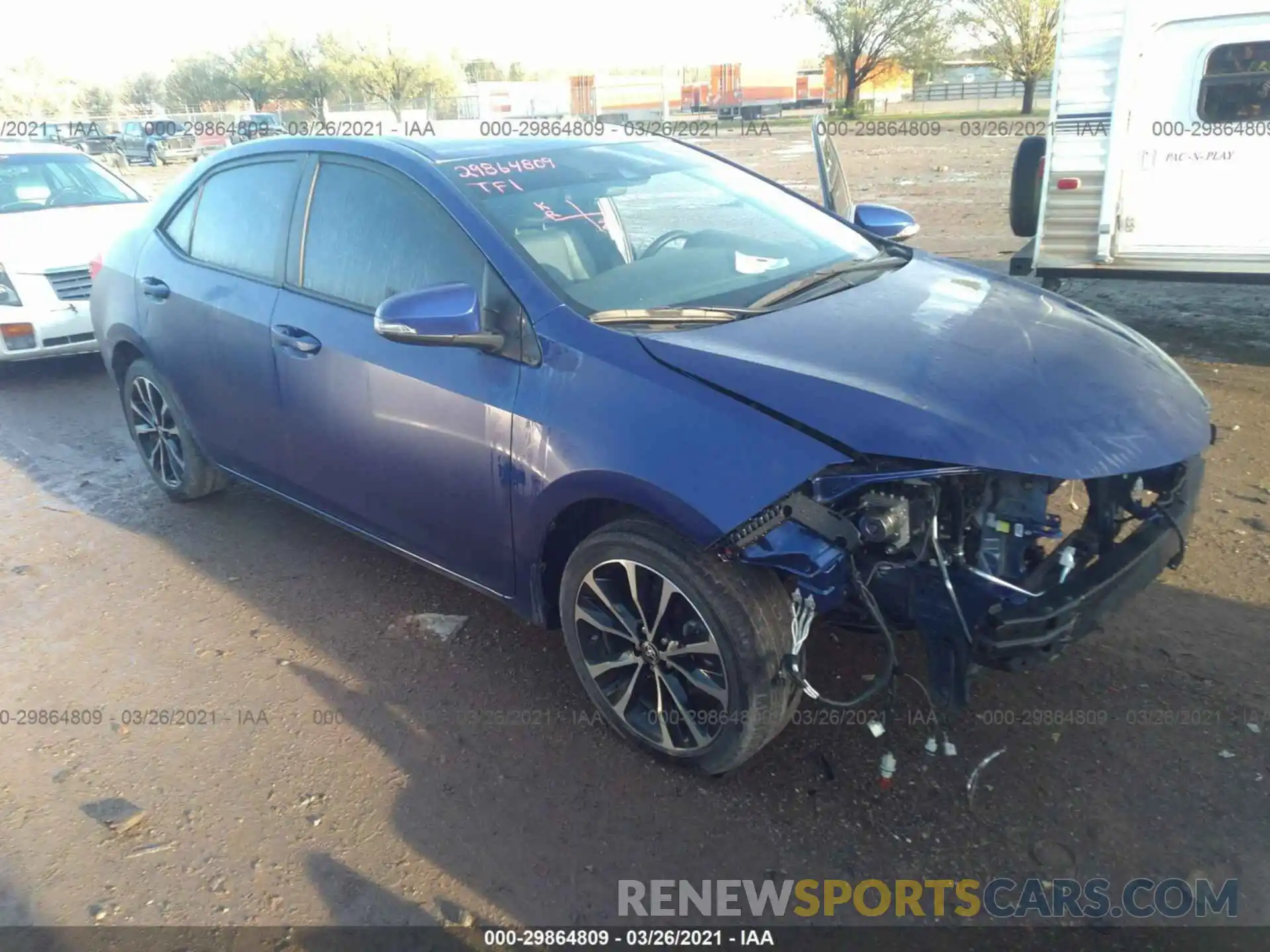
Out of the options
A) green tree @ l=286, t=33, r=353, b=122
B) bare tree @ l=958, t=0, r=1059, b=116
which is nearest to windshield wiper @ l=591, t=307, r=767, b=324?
bare tree @ l=958, t=0, r=1059, b=116

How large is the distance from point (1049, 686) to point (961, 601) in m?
0.97

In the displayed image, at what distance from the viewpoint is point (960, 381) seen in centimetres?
268

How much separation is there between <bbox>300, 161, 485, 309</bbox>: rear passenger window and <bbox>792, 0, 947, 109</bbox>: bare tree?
4610 cm

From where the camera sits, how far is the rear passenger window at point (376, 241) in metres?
3.32

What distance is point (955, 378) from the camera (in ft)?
8.85

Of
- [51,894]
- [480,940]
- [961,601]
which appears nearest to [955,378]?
[961,601]

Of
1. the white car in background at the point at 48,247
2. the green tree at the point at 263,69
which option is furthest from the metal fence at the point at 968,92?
the white car in background at the point at 48,247

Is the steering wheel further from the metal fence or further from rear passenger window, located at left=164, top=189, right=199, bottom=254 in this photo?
the metal fence

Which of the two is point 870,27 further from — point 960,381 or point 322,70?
point 960,381

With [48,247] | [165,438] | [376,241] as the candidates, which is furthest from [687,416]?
[48,247]

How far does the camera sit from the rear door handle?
4.57m

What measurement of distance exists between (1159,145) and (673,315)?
18.3ft

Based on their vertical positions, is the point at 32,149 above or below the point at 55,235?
above

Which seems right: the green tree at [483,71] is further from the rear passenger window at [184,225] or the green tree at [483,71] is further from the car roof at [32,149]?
the rear passenger window at [184,225]
